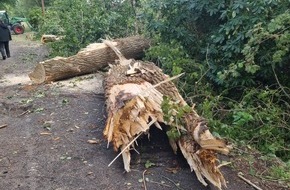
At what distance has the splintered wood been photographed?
341 cm

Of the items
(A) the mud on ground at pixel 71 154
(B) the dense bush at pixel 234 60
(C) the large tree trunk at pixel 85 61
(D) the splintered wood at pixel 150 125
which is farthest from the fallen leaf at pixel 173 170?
(C) the large tree trunk at pixel 85 61

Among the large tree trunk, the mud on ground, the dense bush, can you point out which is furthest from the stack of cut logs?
the large tree trunk

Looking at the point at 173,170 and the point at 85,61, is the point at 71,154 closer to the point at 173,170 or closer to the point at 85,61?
the point at 173,170

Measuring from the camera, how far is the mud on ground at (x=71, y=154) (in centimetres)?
375

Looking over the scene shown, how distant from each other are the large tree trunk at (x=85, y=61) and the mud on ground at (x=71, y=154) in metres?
1.15

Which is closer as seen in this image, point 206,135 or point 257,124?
point 206,135

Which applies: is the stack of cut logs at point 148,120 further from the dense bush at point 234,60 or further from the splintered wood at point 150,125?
the dense bush at point 234,60

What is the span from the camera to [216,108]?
570cm

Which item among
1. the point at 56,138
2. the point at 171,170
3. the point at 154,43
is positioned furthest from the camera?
the point at 154,43

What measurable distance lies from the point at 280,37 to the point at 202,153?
260cm

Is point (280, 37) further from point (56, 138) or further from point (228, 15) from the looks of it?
point (56, 138)

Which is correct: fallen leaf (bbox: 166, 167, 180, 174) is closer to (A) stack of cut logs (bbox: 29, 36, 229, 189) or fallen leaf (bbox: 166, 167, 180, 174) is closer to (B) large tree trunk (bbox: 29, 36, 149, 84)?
(A) stack of cut logs (bbox: 29, 36, 229, 189)

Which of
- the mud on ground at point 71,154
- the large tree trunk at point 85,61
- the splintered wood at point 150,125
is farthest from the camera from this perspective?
the large tree trunk at point 85,61

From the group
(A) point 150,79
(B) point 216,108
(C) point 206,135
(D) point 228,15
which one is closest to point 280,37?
(D) point 228,15
